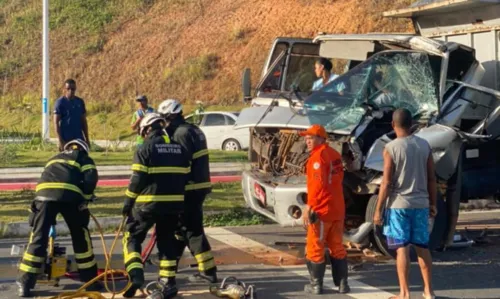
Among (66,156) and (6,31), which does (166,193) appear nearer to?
(66,156)

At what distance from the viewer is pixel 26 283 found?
7.32 metres

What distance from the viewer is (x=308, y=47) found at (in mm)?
11055

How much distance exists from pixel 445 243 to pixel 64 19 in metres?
38.2

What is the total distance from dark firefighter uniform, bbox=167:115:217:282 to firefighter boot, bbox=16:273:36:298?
4.69 feet

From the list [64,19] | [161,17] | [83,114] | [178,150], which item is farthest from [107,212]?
[64,19]

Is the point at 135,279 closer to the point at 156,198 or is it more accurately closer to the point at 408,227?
the point at 156,198

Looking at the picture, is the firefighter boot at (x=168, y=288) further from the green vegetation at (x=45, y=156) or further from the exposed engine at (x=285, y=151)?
the green vegetation at (x=45, y=156)

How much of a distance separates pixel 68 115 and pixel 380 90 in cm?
387

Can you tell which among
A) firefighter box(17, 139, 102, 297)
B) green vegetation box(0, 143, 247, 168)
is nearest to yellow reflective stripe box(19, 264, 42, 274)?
firefighter box(17, 139, 102, 297)

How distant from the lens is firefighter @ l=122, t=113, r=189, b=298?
7125 mm

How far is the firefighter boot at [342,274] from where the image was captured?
24.4 ft

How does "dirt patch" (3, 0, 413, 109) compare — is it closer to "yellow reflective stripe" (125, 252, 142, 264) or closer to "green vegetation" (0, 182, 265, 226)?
"green vegetation" (0, 182, 265, 226)

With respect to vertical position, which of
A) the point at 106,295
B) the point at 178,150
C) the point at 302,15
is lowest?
the point at 106,295

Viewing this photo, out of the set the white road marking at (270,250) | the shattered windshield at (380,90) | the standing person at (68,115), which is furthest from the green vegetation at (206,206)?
the shattered windshield at (380,90)
